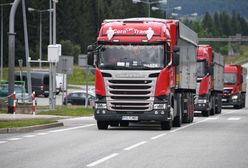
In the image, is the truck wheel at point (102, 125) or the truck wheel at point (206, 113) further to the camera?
the truck wheel at point (206, 113)

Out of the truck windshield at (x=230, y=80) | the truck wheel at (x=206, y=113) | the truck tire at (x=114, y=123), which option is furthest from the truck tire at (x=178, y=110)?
the truck windshield at (x=230, y=80)

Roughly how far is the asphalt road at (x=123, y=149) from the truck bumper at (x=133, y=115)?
3.34 ft

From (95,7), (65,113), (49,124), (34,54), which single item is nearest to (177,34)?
(49,124)

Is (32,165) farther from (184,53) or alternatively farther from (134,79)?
(184,53)

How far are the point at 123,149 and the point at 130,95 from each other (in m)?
8.94

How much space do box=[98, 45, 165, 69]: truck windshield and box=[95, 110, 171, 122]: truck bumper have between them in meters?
1.47

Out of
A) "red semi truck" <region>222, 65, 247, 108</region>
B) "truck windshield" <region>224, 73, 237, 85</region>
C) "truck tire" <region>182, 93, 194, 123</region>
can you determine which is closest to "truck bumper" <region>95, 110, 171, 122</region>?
"truck tire" <region>182, 93, 194, 123</region>

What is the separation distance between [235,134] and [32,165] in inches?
492

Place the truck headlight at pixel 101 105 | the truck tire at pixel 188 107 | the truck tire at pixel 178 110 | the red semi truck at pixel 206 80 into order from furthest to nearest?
the red semi truck at pixel 206 80 → the truck tire at pixel 188 107 → the truck tire at pixel 178 110 → the truck headlight at pixel 101 105

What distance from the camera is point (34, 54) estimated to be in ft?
476

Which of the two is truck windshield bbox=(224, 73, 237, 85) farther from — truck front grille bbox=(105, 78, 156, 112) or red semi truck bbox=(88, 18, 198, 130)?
truck front grille bbox=(105, 78, 156, 112)

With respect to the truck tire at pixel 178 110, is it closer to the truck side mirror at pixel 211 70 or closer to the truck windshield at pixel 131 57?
the truck windshield at pixel 131 57

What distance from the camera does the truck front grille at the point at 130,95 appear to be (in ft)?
97.4

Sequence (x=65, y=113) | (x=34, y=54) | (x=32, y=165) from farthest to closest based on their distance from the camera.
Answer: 1. (x=34, y=54)
2. (x=65, y=113)
3. (x=32, y=165)
